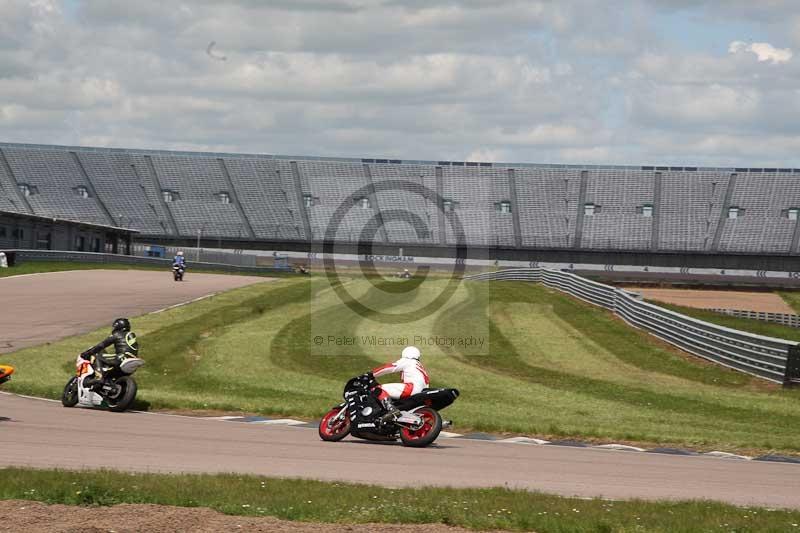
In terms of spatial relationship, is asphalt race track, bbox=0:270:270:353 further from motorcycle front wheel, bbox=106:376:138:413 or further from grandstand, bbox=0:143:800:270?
grandstand, bbox=0:143:800:270

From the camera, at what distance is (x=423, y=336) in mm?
34719

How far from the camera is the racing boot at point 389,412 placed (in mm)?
15586

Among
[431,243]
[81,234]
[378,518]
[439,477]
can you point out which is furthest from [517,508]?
[431,243]

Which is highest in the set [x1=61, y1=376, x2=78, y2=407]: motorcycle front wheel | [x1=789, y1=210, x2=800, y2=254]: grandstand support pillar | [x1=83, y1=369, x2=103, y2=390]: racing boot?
[x1=789, y1=210, x2=800, y2=254]: grandstand support pillar

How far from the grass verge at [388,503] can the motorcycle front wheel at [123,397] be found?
7.79 meters

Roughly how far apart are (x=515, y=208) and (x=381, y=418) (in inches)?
3732

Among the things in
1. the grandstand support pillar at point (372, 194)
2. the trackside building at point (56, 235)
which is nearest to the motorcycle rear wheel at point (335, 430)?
the trackside building at point (56, 235)

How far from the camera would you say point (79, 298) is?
43219 mm

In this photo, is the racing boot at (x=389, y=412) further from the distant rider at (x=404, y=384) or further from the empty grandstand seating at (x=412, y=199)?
the empty grandstand seating at (x=412, y=199)

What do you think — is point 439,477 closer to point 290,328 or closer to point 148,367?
point 148,367

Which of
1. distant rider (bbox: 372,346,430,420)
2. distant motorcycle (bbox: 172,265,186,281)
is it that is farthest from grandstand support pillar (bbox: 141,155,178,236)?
distant rider (bbox: 372,346,430,420)

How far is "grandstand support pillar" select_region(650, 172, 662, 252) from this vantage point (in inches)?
4033

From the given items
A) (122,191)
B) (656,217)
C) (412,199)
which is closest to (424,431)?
(656,217)

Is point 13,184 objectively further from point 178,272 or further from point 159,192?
point 178,272
